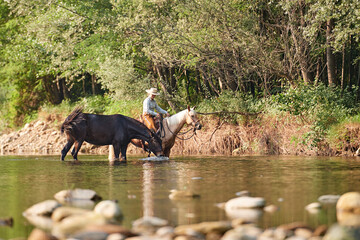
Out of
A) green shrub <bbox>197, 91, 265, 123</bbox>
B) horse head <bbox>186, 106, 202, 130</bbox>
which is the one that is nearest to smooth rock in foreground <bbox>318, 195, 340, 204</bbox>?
horse head <bbox>186, 106, 202, 130</bbox>

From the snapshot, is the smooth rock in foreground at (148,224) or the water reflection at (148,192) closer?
the smooth rock in foreground at (148,224)

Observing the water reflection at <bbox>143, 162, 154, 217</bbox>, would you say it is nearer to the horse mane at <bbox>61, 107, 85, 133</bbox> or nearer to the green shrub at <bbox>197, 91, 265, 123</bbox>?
the horse mane at <bbox>61, 107, 85, 133</bbox>

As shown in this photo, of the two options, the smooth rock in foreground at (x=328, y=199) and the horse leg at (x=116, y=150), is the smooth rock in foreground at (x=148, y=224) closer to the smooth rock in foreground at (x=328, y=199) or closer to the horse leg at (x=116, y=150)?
the smooth rock in foreground at (x=328, y=199)

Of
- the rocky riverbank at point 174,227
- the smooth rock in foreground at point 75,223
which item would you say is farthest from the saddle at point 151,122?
the smooth rock in foreground at point 75,223

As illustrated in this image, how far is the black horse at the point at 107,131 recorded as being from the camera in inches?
723

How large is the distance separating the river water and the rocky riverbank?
16cm

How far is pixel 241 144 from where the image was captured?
23.5m

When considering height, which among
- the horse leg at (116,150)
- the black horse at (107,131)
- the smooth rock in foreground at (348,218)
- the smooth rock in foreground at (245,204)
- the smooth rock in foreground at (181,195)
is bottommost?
the smooth rock in foreground at (348,218)

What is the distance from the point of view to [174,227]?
6.41 meters

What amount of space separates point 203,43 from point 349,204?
16.4m

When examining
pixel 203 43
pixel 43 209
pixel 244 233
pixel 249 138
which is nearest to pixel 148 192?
pixel 43 209

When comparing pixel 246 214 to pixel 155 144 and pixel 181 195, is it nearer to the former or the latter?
pixel 181 195

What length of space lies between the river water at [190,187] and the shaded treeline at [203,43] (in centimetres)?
623

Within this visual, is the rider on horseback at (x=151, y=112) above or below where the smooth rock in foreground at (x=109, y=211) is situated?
above
